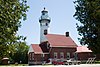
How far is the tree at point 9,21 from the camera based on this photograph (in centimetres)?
984

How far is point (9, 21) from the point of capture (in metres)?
9.91

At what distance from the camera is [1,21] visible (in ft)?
32.1

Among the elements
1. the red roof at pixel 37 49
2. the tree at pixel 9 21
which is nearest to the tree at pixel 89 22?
the tree at pixel 9 21

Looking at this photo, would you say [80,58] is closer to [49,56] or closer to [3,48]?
[49,56]

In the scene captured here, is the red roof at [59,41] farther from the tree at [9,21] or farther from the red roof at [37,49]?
the tree at [9,21]

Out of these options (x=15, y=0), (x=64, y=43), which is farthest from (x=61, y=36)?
(x=15, y=0)

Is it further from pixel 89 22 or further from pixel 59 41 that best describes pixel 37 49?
pixel 89 22

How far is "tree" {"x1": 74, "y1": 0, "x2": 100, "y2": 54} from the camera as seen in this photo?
14141mm

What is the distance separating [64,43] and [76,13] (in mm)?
48680

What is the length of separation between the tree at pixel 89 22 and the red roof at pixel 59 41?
46.8 m

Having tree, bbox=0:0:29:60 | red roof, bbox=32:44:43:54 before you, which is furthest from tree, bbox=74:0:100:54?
red roof, bbox=32:44:43:54

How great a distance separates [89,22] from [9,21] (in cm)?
631

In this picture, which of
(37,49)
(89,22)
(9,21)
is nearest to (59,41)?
(37,49)

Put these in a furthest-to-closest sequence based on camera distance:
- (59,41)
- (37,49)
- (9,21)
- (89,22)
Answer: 1. (59,41)
2. (37,49)
3. (89,22)
4. (9,21)
